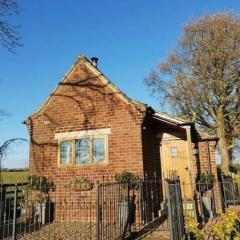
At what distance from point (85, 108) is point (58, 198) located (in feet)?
13.3

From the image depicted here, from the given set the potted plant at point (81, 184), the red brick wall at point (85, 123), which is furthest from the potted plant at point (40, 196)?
the potted plant at point (81, 184)

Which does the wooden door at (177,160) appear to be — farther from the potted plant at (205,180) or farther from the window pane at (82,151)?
the window pane at (82,151)

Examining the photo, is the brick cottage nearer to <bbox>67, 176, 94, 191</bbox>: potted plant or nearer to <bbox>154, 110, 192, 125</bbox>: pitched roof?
<bbox>154, 110, 192, 125</bbox>: pitched roof

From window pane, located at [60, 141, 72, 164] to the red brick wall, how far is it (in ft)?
0.93

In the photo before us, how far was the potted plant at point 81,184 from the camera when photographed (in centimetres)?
1250

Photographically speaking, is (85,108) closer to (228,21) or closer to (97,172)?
(97,172)

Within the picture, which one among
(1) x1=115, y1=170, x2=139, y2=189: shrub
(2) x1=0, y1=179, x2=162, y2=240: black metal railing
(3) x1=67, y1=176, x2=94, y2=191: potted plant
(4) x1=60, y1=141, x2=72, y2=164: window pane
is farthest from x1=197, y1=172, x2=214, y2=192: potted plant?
(4) x1=60, y1=141, x2=72, y2=164: window pane

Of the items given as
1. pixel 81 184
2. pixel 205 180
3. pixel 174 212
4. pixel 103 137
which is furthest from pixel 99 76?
pixel 174 212

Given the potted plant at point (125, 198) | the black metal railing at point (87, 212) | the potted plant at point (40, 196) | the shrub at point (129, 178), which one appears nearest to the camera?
the black metal railing at point (87, 212)

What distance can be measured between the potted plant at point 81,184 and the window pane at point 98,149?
0.95 meters

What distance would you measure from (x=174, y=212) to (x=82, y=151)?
23.1 ft

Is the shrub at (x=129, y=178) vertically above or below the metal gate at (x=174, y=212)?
above

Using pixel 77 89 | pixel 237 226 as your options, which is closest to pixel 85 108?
pixel 77 89

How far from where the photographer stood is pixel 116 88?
42.9 ft
